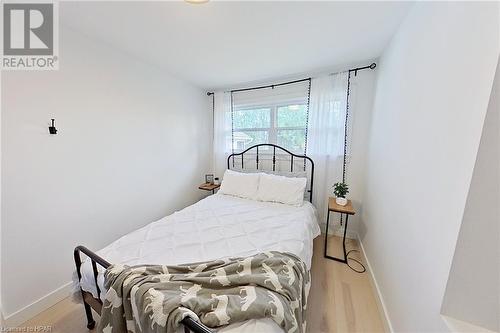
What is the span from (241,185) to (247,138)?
97 centimetres

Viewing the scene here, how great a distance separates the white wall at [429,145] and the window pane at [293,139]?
123 cm

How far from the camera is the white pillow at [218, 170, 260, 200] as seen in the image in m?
2.68

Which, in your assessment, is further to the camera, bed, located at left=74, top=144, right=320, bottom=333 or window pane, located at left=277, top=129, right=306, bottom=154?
window pane, located at left=277, top=129, right=306, bottom=154

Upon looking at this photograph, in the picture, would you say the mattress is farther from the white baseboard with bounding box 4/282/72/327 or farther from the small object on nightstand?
the small object on nightstand

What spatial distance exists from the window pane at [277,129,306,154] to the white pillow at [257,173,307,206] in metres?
0.60

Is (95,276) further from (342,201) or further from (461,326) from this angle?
(342,201)

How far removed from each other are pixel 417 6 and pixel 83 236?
3.37m

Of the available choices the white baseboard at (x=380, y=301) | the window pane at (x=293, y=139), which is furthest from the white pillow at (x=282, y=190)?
the white baseboard at (x=380, y=301)

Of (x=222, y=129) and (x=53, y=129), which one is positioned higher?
(x=222, y=129)

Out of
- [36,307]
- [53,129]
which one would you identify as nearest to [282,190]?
[53,129]

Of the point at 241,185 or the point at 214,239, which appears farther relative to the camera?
the point at 241,185

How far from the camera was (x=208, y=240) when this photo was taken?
61.3 inches

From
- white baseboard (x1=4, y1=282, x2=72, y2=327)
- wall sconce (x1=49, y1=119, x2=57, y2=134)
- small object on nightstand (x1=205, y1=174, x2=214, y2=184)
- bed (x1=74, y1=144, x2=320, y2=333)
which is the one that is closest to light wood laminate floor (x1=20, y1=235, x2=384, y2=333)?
white baseboard (x1=4, y1=282, x2=72, y2=327)

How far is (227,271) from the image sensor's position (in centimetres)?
107
